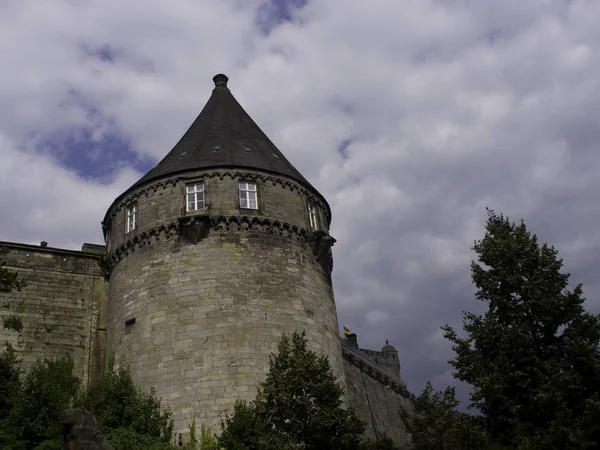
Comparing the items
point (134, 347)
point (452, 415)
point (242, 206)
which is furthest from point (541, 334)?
point (134, 347)

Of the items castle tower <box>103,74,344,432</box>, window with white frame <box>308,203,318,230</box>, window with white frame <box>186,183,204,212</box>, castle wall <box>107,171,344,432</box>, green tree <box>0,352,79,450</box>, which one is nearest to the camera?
green tree <box>0,352,79,450</box>

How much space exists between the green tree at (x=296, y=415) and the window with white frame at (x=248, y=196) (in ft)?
23.4

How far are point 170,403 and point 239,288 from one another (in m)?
4.57

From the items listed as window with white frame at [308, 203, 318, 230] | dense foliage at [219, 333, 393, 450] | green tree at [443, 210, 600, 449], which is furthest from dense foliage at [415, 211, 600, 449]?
window with white frame at [308, 203, 318, 230]

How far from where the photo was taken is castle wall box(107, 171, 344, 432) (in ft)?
71.9

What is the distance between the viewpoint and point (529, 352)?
20891 mm

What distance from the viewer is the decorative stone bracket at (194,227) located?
955 inches

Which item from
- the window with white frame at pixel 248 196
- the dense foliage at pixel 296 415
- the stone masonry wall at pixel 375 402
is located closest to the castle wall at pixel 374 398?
the stone masonry wall at pixel 375 402

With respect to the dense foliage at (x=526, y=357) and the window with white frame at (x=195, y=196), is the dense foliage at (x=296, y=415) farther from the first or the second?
the window with white frame at (x=195, y=196)

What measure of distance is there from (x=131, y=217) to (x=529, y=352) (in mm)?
15871

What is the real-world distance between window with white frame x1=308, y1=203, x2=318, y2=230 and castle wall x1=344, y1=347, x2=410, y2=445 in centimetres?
929

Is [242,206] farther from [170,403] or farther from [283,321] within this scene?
[170,403]

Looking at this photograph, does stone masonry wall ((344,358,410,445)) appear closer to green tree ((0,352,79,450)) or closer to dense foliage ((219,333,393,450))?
dense foliage ((219,333,393,450))

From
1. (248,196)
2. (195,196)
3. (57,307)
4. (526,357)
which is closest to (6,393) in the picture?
(57,307)
